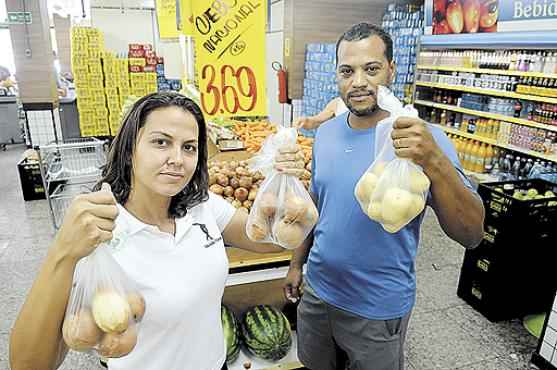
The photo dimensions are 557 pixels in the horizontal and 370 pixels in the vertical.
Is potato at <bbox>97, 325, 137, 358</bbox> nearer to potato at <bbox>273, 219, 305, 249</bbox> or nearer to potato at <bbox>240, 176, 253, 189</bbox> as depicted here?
potato at <bbox>273, 219, 305, 249</bbox>

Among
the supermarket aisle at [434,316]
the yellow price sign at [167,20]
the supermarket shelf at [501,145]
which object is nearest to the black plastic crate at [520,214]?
the supermarket aisle at [434,316]

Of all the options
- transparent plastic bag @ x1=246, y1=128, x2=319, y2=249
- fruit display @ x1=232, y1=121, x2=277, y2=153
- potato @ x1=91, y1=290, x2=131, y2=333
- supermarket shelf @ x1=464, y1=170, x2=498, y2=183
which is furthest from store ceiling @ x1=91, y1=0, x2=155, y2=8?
potato @ x1=91, y1=290, x2=131, y2=333

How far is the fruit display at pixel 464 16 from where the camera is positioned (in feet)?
17.0

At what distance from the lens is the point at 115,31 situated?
34.8 feet

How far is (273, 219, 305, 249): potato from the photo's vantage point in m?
1.38

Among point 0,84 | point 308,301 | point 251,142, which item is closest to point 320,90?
point 251,142

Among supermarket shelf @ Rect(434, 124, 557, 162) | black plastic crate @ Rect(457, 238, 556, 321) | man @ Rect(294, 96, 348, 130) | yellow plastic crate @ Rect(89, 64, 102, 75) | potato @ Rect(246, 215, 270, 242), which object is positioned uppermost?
yellow plastic crate @ Rect(89, 64, 102, 75)

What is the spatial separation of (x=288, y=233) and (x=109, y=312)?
25.2 inches

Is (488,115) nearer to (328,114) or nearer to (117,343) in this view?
(328,114)

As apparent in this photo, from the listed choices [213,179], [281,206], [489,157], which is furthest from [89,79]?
[281,206]

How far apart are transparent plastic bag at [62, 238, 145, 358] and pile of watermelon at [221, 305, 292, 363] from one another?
1373 mm

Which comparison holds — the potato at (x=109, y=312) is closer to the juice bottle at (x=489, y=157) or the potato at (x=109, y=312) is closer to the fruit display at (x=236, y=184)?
the fruit display at (x=236, y=184)

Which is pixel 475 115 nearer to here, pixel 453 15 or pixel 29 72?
pixel 453 15

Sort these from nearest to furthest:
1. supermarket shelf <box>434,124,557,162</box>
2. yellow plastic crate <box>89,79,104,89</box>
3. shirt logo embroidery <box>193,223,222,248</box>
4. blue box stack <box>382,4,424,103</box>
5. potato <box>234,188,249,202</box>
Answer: shirt logo embroidery <box>193,223,222,248</box> < potato <box>234,188,249,202</box> < supermarket shelf <box>434,124,557,162</box> < blue box stack <box>382,4,424,103</box> < yellow plastic crate <box>89,79,104,89</box>
